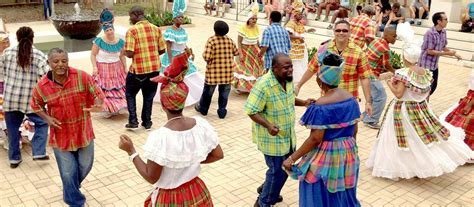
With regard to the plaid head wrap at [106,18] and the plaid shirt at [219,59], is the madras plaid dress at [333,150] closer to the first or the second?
the plaid shirt at [219,59]

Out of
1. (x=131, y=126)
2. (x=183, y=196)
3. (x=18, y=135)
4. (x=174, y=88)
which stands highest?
(x=174, y=88)

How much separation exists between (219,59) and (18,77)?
3.02m

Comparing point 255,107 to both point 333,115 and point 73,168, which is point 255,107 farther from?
point 73,168

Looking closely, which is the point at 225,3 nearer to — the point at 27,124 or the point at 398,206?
the point at 27,124

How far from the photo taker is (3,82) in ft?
19.5

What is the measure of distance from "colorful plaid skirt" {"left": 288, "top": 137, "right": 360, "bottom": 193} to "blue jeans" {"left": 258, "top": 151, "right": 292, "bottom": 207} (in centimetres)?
59

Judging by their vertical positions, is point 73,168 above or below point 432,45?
below

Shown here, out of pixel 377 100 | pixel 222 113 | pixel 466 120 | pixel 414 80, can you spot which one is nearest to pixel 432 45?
pixel 377 100

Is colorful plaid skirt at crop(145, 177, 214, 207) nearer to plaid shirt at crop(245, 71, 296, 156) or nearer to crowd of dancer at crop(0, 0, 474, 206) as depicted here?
crowd of dancer at crop(0, 0, 474, 206)

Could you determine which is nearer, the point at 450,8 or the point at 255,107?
the point at 255,107

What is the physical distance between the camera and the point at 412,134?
539cm

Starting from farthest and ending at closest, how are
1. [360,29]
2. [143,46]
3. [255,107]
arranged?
1. [360,29]
2. [143,46]
3. [255,107]

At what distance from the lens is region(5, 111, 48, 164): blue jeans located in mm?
5605

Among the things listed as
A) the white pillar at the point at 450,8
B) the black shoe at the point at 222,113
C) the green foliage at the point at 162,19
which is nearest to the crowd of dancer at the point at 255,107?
the black shoe at the point at 222,113
